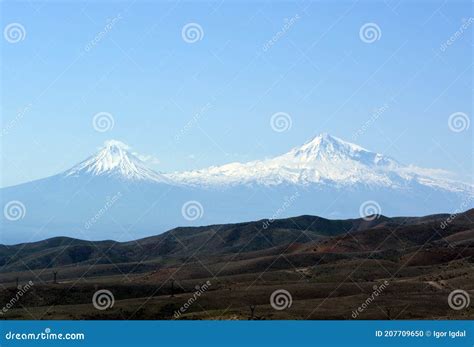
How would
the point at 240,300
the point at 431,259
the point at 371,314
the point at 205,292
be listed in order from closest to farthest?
the point at 371,314, the point at 240,300, the point at 205,292, the point at 431,259

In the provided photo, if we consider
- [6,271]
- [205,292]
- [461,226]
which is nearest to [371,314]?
[205,292]

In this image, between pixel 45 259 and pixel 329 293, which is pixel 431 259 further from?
pixel 45 259

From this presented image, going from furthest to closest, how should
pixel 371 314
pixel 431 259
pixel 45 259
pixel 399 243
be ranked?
pixel 45 259, pixel 399 243, pixel 431 259, pixel 371 314

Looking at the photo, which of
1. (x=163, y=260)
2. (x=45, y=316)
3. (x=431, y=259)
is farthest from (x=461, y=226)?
(x=45, y=316)

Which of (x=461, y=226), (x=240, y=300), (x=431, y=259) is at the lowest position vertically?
(x=240, y=300)

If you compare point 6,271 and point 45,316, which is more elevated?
point 6,271

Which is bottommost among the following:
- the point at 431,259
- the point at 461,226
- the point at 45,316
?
the point at 45,316

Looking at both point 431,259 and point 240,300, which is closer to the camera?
Result: point 240,300

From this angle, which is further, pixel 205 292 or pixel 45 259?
pixel 45 259

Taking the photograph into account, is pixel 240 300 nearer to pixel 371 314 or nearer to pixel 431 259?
pixel 371 314

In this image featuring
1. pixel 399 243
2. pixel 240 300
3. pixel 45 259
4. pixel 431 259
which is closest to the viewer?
pixel 240 300
